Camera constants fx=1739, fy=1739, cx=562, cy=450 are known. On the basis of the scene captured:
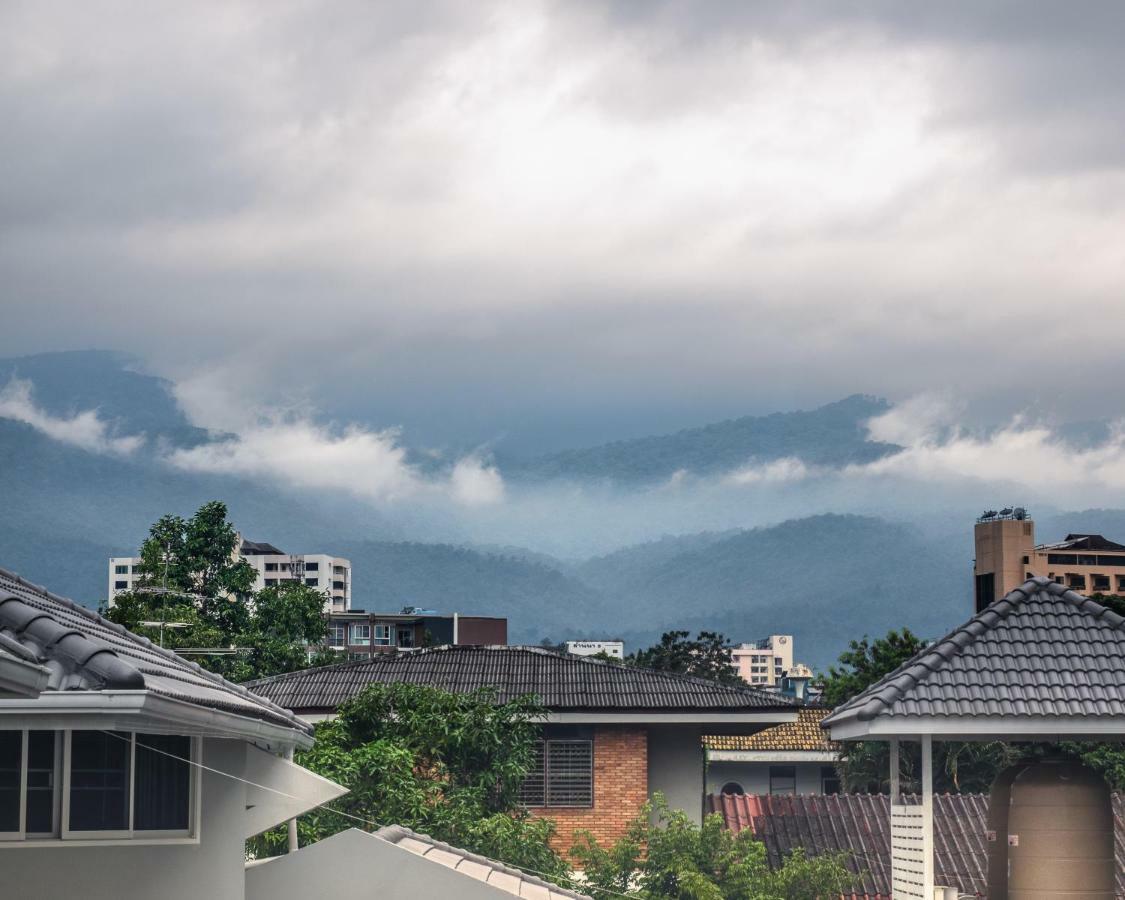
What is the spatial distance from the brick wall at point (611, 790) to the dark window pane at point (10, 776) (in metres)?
22.0

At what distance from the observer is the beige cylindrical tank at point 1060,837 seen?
2033 cm

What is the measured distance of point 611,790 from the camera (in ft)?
107

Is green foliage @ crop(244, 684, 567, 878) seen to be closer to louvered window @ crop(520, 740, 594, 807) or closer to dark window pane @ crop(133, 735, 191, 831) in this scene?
louvered window @ crop(520, 740, 594, 807)

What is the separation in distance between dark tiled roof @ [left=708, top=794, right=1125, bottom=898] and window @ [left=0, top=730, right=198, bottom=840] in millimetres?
18528

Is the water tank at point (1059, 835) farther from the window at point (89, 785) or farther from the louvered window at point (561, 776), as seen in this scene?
the louvered window at point (561, 776)

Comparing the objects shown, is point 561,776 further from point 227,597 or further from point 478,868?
point 227,597

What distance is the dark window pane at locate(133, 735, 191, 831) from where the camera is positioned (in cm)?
1140

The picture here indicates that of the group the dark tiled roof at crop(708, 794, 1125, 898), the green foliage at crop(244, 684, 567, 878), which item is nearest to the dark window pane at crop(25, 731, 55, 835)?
the green foliage at crop(244, 684, 567, 878)

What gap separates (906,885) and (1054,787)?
2183 millimetres

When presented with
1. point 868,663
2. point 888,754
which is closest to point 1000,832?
point 888,754

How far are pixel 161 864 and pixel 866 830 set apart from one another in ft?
68.1

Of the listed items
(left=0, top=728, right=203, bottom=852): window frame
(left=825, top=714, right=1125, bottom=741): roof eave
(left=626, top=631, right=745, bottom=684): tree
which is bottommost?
(left=0, top=728, right=203, bottom=852): window frame

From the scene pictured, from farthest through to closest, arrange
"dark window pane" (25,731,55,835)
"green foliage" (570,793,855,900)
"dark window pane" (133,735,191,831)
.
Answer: "green foliage" (570,793,855,900)
"dark window pane" (133,735,191,831)
"dark window pane" (25,731,55,835)

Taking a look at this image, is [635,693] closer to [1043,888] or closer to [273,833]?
[273,833]
